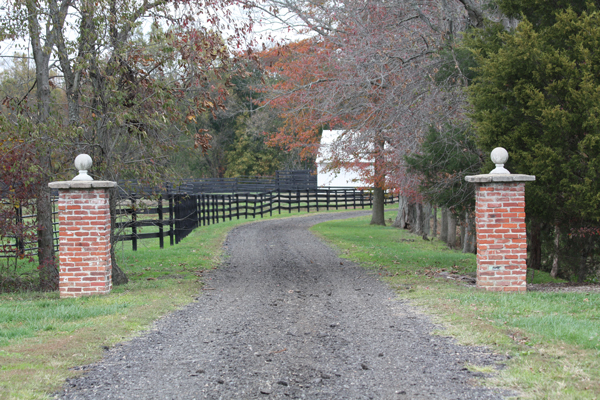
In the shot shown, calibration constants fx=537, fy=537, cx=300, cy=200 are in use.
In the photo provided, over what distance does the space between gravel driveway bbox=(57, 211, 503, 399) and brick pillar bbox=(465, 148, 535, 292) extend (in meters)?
1.56

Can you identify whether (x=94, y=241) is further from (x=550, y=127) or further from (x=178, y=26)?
(x=550, y=127)

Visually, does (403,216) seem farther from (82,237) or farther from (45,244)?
(82,237)

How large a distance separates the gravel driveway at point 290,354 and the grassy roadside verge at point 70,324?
8.8 inches

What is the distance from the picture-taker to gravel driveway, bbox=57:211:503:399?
13.8 feet

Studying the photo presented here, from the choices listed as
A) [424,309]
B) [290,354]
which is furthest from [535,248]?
[290,354]

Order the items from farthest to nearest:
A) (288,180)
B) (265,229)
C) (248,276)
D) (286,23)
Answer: (288,180), (265,229), (286,23), (248,276)

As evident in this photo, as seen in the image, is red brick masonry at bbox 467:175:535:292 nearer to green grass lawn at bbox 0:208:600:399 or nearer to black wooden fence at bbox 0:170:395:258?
green grass lawn at bbox 0:208:600:399

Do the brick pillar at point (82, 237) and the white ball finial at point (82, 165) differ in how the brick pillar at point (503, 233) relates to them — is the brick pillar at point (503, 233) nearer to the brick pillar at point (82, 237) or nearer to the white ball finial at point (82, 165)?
the brick pillar at point (82, 237)

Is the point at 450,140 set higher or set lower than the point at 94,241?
higher

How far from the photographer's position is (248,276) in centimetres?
1047

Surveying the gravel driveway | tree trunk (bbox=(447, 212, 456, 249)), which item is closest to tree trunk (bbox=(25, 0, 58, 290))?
the gravel driveway

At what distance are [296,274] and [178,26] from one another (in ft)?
16.9

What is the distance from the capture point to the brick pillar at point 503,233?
788 cm

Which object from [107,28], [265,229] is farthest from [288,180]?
[107,28]
